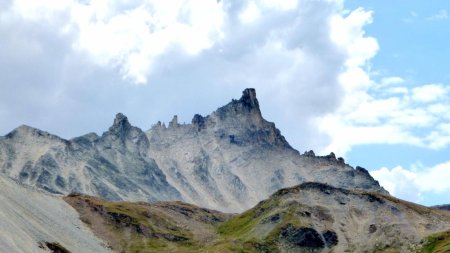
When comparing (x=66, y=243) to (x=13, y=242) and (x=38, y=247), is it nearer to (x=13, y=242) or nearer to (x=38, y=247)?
(x=38, y=247)

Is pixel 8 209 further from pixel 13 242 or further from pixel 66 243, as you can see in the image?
pixel 13 242

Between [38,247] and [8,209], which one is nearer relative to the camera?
[38,247]

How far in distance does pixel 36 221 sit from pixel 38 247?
37605 mm

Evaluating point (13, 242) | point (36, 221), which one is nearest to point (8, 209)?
point (36, 221)

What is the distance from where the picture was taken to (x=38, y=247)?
162m

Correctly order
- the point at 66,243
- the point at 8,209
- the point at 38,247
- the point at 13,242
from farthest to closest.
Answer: the point at 66,243, the point at 8,209, the point at 38,247, the point at 13,242

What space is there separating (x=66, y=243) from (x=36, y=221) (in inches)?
435

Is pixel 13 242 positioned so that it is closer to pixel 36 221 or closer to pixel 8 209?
pixel 8 209

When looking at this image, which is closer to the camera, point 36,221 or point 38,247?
point 38,247

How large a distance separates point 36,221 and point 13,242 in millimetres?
52651

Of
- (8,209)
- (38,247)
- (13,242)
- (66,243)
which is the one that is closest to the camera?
(13,242)

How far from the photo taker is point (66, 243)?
19588 centimetres

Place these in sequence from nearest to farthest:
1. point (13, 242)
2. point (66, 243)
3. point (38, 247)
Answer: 1. point (13, 242)
2. point (38, 247)
3. point (66, 243)

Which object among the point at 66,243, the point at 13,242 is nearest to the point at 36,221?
the point at 66,243
